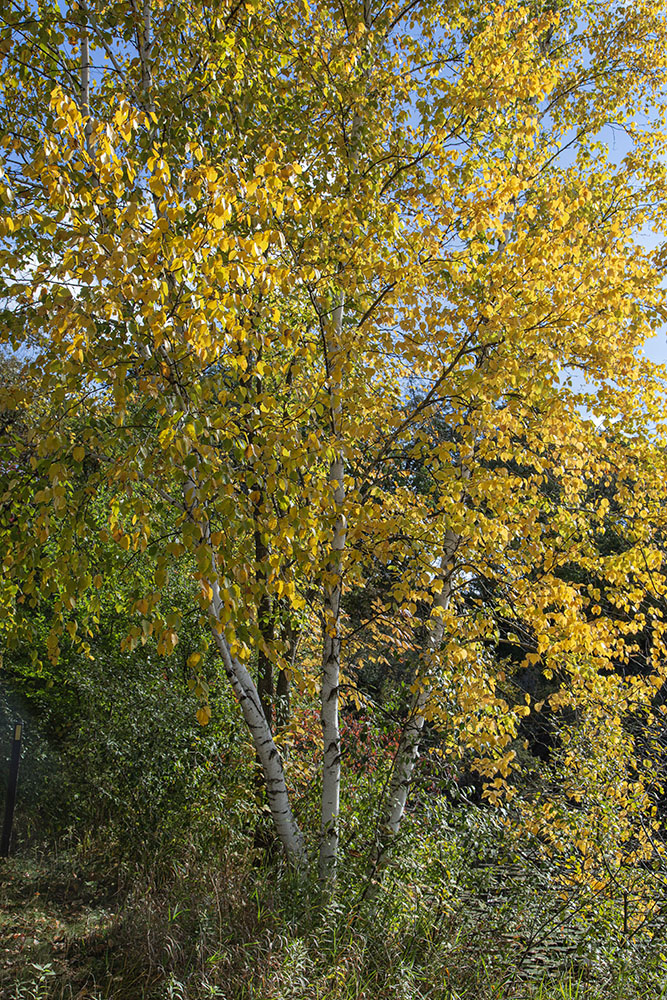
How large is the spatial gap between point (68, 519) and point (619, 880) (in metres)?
3.26

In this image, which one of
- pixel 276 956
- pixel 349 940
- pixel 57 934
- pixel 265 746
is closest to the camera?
pixel 276 956

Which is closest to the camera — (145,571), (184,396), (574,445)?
(184,396)

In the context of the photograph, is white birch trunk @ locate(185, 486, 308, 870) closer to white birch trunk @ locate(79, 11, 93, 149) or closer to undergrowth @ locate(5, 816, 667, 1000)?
undergrowth @ locate(5, 816, 667, 1000)

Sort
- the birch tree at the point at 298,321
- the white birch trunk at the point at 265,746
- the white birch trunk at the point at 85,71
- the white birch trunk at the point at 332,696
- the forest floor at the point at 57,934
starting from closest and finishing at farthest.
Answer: the birch tree at the point at 298,321
the forest floor at the point at 57,934
the white birch trunk at the point at 85,71
the white birch trunk at the point at 265,746
the white birch trunk at the point at 332,696

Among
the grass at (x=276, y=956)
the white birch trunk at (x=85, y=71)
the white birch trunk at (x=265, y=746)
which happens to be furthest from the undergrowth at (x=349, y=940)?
the white birch trunk at (x=85, y=71)

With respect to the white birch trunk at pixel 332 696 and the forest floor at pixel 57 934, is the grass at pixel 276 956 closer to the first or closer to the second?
the forest floor at pixel 57 934

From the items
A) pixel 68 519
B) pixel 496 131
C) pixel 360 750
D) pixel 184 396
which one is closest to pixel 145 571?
pixel 360 750

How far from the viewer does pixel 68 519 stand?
2846 millimetres

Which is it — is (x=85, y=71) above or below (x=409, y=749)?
above

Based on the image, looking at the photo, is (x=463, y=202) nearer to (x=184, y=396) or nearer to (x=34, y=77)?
(x=184, y=396)

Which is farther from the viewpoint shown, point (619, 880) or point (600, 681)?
point (600, 681)

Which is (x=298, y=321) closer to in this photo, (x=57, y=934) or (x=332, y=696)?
(x=332, y=696)

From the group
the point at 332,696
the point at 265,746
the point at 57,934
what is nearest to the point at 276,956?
the point at 265,746

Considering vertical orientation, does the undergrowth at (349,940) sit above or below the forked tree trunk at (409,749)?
→ below
